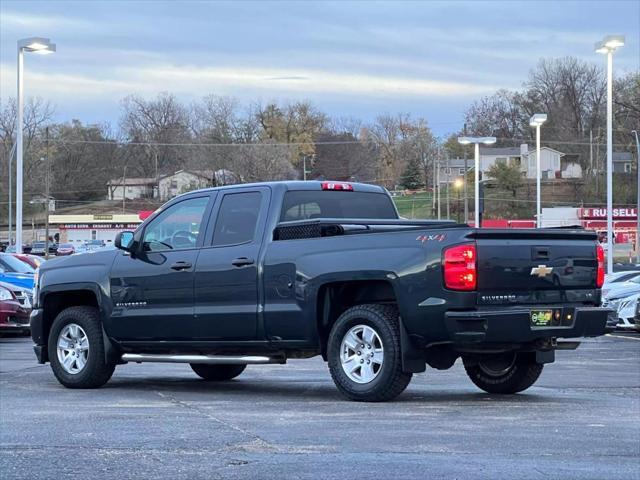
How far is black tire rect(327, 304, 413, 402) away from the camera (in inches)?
359

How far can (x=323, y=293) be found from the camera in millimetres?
9641

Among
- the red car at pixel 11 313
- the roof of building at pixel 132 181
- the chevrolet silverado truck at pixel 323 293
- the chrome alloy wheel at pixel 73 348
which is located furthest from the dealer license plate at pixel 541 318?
the roof of building at pixel 132 181

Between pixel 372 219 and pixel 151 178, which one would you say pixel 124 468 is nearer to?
pixel 372 219

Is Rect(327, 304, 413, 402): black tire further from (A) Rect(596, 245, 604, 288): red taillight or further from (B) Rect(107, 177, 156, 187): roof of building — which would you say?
(B) Rect(107, 177, 156, 187): roof of building

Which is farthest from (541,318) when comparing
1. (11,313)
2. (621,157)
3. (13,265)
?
(621,157)

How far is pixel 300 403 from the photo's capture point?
31.3 feet

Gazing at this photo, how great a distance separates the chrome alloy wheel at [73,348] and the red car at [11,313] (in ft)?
28.9

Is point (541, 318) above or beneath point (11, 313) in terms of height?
A: above

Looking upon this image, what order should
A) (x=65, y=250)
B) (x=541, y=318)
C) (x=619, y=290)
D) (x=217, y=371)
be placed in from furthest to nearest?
1. (x=65, y=250)
2. (x=619, y=290)
3. (x=217, y=371)
4. (x=541, y=318)

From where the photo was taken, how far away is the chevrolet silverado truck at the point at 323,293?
885cm

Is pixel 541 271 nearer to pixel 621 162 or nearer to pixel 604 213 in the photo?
pixel 604 213

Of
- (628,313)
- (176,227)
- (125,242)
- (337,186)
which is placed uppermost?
(337,186)

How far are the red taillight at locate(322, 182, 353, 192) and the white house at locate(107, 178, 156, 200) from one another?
89141 mm

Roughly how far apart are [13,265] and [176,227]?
1312 centimetres
